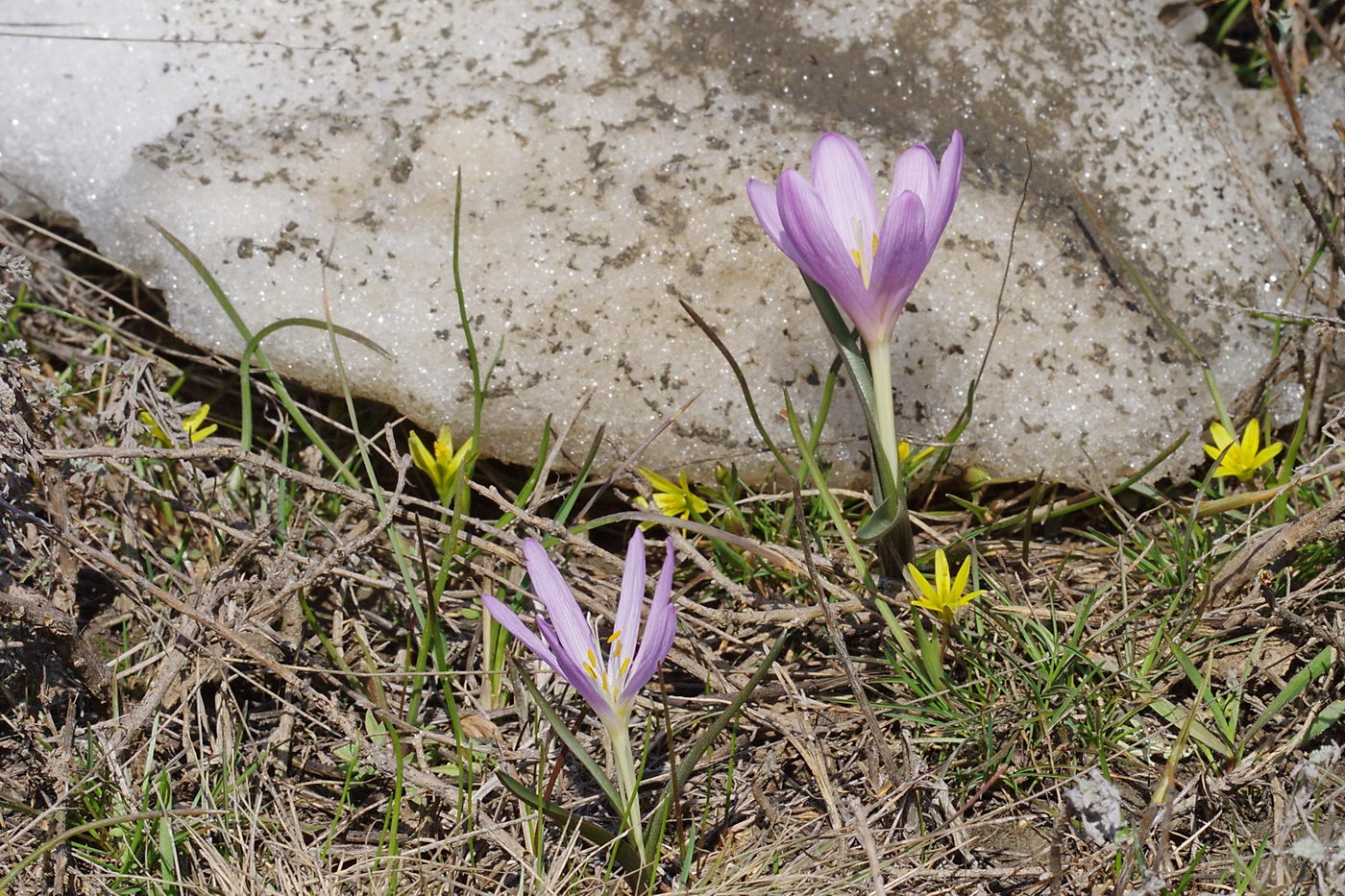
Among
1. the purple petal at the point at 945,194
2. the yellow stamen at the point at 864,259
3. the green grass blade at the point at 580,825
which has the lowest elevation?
the green grass blade at the point at 580,825

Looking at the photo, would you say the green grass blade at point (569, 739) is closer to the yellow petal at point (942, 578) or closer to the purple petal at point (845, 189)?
the yellow petal at point (942, 578)

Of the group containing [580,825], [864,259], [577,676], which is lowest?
[580,825]

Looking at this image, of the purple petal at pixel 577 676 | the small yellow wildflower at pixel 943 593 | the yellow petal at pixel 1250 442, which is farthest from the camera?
the yellow petal at pixel 1250 442

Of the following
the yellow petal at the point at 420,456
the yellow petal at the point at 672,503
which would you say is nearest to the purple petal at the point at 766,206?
the yellow petal at the point at 672,503

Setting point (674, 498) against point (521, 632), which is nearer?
point (521, 632)

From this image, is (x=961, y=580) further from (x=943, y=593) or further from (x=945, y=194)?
(x=945, y=194)

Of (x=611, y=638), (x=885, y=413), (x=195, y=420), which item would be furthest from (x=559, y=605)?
(x=195, y=420)

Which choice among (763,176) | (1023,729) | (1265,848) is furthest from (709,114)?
(1265,848)
